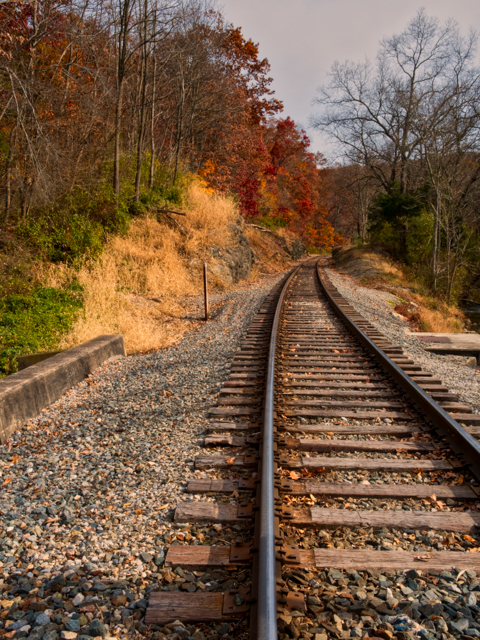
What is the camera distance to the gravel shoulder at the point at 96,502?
2.14m

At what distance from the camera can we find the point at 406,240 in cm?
2672

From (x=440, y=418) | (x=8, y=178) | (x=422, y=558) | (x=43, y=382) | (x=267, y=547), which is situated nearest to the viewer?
(x=267, y=547)

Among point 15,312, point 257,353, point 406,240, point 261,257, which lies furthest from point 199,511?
point 406,240

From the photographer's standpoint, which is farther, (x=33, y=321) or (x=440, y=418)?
(x=33, y=321)

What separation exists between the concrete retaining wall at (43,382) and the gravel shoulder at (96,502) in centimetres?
12

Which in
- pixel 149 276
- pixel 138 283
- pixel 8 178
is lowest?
pixel 138 283

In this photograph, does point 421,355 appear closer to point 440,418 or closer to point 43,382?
point 440,418

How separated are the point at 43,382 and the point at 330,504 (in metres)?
3.54

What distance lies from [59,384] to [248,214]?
85.2 feet

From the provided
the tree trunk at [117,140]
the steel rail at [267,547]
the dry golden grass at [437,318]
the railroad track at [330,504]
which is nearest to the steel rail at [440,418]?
the railroad track at [330,504]

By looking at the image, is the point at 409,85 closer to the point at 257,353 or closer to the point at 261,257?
the point at 261,257

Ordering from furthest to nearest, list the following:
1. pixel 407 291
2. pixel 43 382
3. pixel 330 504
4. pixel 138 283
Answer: pixel 407 291
pixel 138 283
pixel 43 382
pixel 330 504

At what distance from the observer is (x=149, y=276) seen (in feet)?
41.5

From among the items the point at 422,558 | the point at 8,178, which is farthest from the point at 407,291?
the point at 422,558
